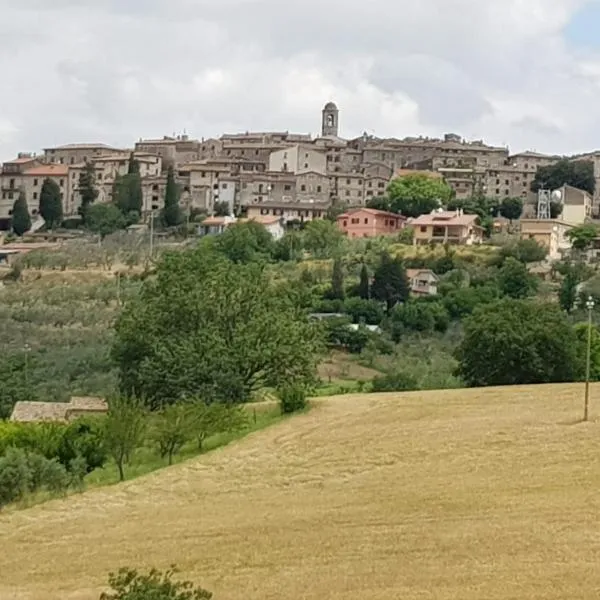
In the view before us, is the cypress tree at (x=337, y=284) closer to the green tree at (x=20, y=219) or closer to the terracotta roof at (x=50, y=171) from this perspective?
the green tree at (x=20, y=219)

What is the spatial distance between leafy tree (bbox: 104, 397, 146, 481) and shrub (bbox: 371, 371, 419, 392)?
1245 centimetres

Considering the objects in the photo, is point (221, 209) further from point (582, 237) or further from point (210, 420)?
point (210, 420)

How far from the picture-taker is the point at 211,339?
42375mm

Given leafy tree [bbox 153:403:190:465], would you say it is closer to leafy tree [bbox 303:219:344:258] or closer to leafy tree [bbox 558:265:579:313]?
leafy tree [bbox 558:265:579:313]

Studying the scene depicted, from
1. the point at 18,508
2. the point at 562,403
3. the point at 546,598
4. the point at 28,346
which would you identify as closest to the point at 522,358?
the point at 562,403

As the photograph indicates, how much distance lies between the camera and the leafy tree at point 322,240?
270ft

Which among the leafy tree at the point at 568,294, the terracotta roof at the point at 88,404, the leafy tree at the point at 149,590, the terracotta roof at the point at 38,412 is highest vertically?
the leafy tree at the point at 568,294

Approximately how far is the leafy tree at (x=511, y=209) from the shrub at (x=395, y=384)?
52.0m

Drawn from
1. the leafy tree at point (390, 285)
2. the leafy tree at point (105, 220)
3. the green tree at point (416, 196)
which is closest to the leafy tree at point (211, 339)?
the leafy tree at point (390, 285)

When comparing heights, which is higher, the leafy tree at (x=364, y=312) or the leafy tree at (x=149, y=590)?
the leafy tree at (x=364, y=312)

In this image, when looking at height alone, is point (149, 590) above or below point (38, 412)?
above

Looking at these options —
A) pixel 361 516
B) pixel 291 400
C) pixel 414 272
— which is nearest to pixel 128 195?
pixel 414 272

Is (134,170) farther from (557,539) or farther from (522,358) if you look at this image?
(557,539)

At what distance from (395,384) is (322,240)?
1495 inches
